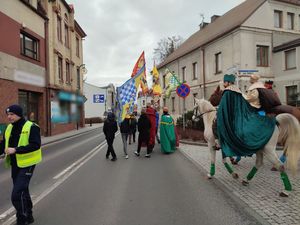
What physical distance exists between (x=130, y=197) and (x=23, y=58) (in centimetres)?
1670

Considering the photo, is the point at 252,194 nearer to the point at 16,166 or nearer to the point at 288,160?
the point at 288,160

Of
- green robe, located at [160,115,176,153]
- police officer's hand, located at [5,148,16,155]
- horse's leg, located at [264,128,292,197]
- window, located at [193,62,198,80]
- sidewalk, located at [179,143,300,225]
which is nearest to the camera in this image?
police officer's hand, located at [5,148,16,155]

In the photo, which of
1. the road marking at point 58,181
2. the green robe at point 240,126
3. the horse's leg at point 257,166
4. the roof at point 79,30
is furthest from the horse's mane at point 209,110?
the roof at point 79,30

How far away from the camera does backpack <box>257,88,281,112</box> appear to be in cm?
617

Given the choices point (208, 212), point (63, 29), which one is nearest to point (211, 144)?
point (208, 212)

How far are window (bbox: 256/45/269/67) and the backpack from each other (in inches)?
793

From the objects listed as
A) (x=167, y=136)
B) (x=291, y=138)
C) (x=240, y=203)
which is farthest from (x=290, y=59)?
(x=240, y=203)

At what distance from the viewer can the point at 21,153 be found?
4.61 m

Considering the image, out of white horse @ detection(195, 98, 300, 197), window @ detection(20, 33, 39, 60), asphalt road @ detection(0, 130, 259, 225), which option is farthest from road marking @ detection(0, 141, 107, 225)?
window @ detection(20, 33, 39, 60)

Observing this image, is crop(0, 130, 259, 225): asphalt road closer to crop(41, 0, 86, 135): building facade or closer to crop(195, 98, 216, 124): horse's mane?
crop(195, 98, 216, 124): horse's mane

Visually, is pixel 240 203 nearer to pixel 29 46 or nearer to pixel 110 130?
pixel 110 130

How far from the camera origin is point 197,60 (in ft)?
107

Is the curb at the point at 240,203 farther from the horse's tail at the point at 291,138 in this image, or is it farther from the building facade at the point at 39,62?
the building facade at the point at 39,62

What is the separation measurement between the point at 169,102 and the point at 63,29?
55.0ft
